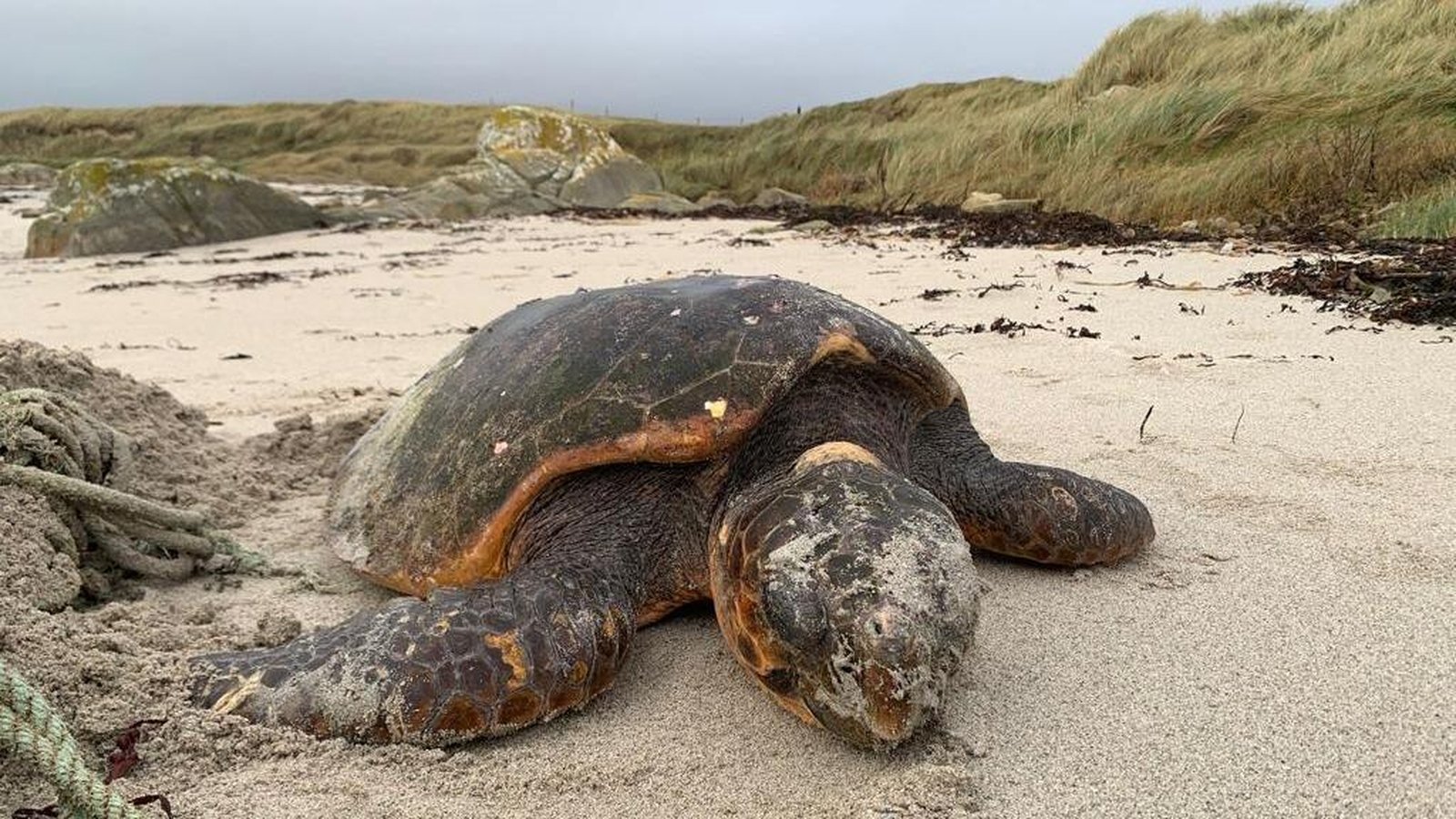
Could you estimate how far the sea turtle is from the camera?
4.96ft

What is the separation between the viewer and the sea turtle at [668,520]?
1513 millimetres

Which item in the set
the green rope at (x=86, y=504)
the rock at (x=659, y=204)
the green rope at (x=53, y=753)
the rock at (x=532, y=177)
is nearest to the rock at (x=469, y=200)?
the rock at (x=532, y=177)

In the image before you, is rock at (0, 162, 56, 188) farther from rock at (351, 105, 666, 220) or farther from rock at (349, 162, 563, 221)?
rock at (349, 162, 563, 221)

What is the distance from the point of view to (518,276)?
788cm

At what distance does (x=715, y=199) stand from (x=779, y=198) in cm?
227

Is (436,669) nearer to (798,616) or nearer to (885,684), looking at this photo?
(798,616)

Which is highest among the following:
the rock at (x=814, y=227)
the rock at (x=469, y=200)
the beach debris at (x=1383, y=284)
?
the rock at (x=469, y=200)

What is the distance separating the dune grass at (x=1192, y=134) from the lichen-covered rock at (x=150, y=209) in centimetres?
829

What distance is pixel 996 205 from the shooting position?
35.3 feet

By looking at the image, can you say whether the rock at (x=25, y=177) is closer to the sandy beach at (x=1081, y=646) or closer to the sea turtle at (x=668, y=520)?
the sandy beach at (x=1081, y=646)

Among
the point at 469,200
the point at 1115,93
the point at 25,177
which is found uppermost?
the point at 1115,93

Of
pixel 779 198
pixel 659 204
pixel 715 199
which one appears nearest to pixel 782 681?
pixel 659 204

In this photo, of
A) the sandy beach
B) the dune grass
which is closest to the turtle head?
the sandy beach

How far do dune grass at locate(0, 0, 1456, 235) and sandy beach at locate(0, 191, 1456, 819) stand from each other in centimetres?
455
